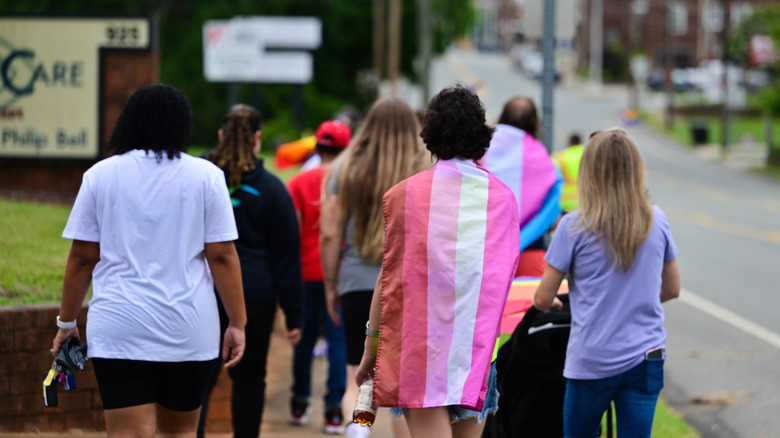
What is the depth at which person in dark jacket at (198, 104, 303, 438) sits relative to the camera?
529 centimetres

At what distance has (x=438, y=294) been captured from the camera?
3770 millimetres

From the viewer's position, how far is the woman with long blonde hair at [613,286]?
4410mm

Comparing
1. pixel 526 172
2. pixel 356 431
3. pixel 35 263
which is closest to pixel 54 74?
pixel 35 263

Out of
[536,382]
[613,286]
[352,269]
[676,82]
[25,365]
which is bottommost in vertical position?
[25,365]

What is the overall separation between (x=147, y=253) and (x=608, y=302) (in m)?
1.88

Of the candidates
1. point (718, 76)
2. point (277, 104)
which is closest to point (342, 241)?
point (277, 104)

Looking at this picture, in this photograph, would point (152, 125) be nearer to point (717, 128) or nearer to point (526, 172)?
point (526, 172)

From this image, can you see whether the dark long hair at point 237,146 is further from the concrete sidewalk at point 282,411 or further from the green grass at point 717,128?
the green grass at point 717,128

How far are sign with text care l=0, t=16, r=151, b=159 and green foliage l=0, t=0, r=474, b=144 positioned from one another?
20980mm

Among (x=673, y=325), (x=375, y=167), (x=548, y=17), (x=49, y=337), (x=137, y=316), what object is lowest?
(x=673, y=325)

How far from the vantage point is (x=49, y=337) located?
19.1 ft

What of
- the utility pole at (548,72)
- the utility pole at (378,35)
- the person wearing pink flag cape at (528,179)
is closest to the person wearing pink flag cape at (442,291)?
the person wearing pink flag cape at (528,179)

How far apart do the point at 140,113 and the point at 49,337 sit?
2.27 metres

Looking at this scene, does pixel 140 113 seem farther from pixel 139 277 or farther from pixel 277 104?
pixel 277 104
